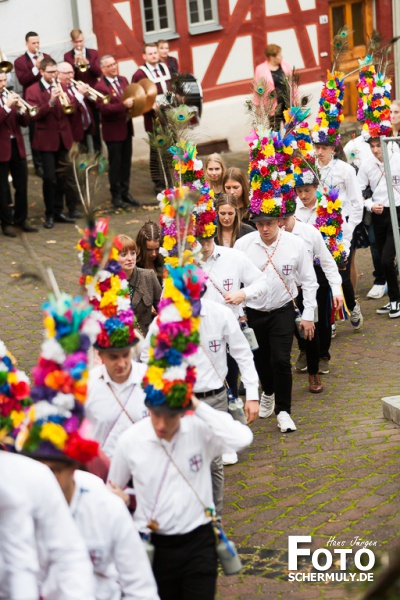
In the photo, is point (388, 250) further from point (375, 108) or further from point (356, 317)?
point (375, 108)

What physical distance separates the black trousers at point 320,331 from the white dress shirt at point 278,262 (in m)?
0.99

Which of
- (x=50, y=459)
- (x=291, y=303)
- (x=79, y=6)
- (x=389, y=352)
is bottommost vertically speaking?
(x=389, y=352)

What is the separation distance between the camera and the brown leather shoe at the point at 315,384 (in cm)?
1157

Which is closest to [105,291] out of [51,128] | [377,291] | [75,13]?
[377,291]

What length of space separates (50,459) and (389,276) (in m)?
9.42

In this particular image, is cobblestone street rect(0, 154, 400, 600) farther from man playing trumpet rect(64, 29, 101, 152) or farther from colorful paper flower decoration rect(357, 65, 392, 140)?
man playing trumpet rect(64, 29, 101, 152)

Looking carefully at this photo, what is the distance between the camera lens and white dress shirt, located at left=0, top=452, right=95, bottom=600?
4633mm

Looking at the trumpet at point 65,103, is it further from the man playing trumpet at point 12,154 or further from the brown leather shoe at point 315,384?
the brown leather shoe at point 315,384

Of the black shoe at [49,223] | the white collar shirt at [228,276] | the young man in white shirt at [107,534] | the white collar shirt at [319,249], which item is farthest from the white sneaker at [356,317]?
the young man in white shirt at [107,534]

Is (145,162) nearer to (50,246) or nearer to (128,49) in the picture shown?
(128,49)

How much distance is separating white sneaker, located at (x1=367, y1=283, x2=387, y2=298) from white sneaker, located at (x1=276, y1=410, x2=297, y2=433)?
4.98m

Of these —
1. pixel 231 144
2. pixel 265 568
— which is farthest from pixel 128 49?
pixel 265 568

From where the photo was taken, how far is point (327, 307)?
11.9 m

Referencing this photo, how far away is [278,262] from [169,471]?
4.55 metres
